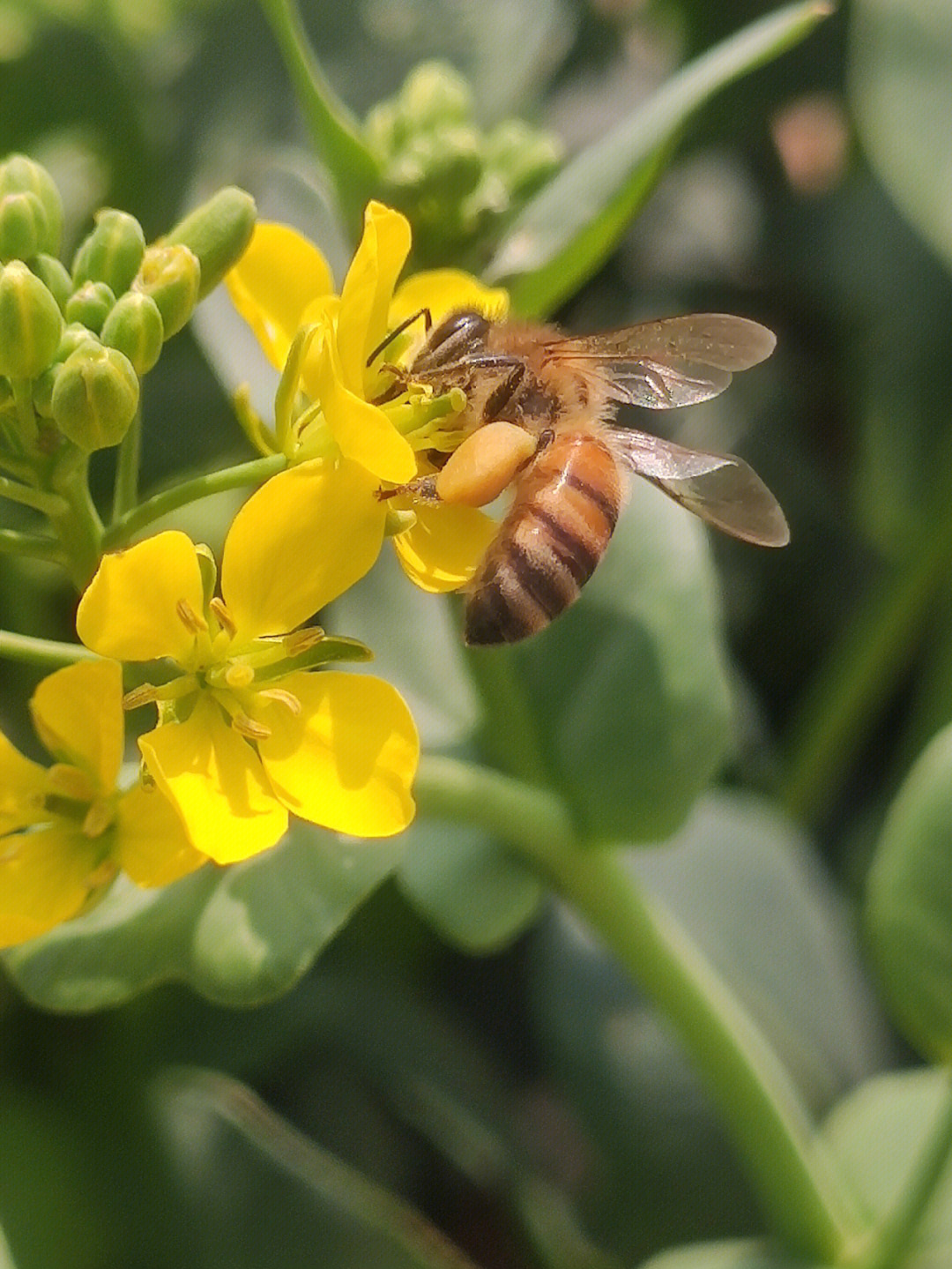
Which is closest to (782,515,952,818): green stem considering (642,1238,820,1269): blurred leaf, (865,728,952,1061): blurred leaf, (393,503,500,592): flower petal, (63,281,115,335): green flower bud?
(865,728,952,1061): blurred leaf

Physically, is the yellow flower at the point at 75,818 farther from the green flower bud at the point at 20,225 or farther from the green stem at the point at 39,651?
the green flower bud at the point at 20,225

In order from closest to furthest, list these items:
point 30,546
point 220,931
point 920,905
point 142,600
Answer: point 142,600 → point 30,546 → point 220,931 → point 920,905

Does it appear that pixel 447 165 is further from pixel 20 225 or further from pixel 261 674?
pixel 261 674

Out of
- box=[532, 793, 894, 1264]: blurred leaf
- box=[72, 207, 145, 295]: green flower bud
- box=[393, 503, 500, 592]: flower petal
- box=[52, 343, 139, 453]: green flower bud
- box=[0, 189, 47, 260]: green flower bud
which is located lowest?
box=[532, 793, 894, 1264]: blurred leaf

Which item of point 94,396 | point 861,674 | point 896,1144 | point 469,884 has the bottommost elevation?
point 896,1144

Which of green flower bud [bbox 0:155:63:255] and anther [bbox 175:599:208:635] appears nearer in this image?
anther [bbox 175:599:208:635]

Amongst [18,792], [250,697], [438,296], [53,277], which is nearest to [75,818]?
[18,792]

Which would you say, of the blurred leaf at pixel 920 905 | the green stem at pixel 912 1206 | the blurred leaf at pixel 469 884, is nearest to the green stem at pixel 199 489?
the blurred leaf at pixel 469 884

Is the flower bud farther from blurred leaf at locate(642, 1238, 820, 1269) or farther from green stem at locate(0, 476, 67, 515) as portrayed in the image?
blurred leaf at locate(642, 1238, 820, 1269)
